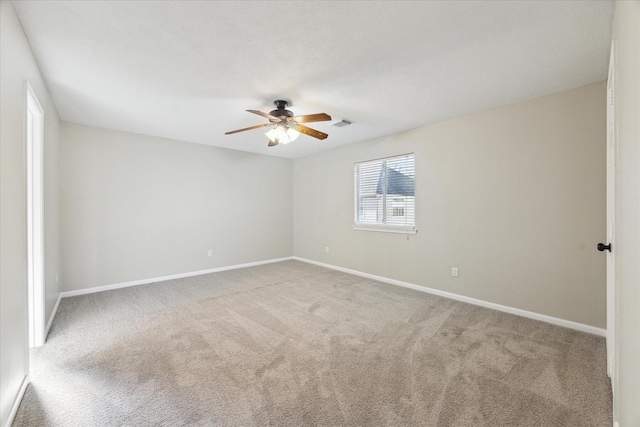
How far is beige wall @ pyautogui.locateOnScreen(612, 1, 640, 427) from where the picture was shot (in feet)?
3.08

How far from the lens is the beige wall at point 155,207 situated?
12.4 ft

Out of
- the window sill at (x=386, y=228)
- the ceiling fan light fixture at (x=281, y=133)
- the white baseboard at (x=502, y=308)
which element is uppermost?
the ceiling fan light fixture at (x=281, y=133)

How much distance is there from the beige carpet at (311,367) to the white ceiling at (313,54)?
245 cm

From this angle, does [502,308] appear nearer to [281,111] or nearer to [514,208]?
[514,208]

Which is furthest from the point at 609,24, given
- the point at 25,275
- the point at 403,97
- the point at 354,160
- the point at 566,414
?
the point at 25,275

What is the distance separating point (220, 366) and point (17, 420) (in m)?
1.11

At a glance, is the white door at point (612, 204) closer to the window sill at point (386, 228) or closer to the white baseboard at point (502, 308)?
the white baseboard at point (502, 308)

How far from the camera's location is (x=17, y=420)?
1521 mm

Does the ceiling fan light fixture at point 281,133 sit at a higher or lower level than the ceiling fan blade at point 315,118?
lower

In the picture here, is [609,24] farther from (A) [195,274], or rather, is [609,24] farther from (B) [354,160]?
(A) [195,274]

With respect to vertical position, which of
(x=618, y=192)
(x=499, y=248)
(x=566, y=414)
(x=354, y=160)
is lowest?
(x=566, y=414)

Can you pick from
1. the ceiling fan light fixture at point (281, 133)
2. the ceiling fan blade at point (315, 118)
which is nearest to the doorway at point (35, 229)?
the ceiling fan light fixture at point (281, 133)

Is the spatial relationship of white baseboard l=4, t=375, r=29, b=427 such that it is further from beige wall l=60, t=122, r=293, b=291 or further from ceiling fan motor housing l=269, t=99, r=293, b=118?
ceiling fan motor housing l=269, t=99, r=293, b=118

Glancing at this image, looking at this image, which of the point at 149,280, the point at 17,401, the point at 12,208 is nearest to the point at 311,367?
the point at 17,401
